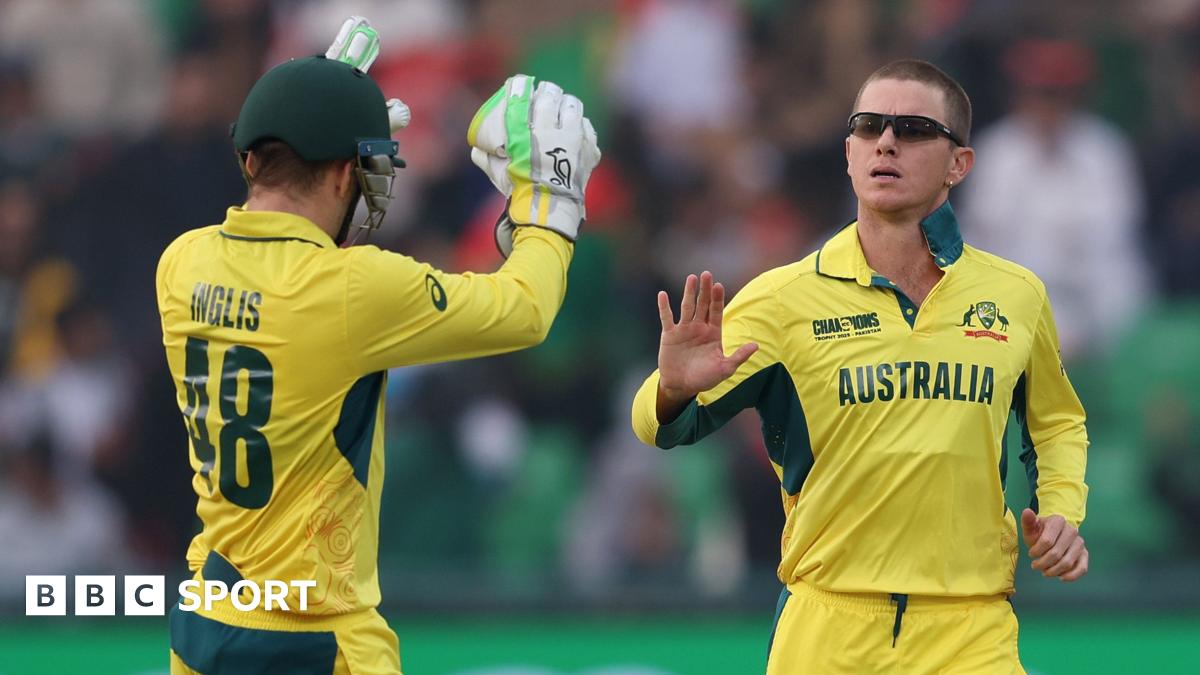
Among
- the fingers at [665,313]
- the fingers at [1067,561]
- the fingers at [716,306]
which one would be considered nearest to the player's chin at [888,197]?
the fingers at [716,306]

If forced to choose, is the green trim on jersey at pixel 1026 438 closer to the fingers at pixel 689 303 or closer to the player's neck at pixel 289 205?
the fingers at pixel 689 303

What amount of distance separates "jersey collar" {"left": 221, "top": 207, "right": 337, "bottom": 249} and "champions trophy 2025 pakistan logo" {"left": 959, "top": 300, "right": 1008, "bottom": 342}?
5.68 ft

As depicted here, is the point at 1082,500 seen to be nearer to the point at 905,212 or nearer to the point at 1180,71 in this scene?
the point at 905,212

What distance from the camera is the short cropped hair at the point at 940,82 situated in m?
4.67

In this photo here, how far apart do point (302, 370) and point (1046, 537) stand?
6.47 ft

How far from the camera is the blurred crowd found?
884 cm

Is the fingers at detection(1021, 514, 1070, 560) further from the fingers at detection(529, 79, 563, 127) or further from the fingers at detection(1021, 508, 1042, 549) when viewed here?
the fingers at detection(529, 79, 563, 127)

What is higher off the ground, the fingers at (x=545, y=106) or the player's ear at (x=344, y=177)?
the fingers at (x=545, y=106)

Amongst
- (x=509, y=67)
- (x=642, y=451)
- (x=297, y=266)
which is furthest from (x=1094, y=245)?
(x=297, y=266)

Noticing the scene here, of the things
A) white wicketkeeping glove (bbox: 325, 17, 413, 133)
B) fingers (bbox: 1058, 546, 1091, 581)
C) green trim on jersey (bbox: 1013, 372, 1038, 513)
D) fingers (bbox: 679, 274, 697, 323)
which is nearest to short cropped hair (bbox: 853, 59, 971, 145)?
green trim on jersey (bbox: 1013, 372, 1038, 513)

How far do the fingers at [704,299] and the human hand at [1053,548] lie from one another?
3.21ft

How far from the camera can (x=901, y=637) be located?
14.7 ft

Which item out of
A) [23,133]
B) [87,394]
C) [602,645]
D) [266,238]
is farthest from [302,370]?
[23,133]

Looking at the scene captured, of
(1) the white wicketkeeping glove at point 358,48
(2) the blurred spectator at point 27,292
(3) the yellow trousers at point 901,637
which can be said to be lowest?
(3) the yellow trousers at point 901,637
